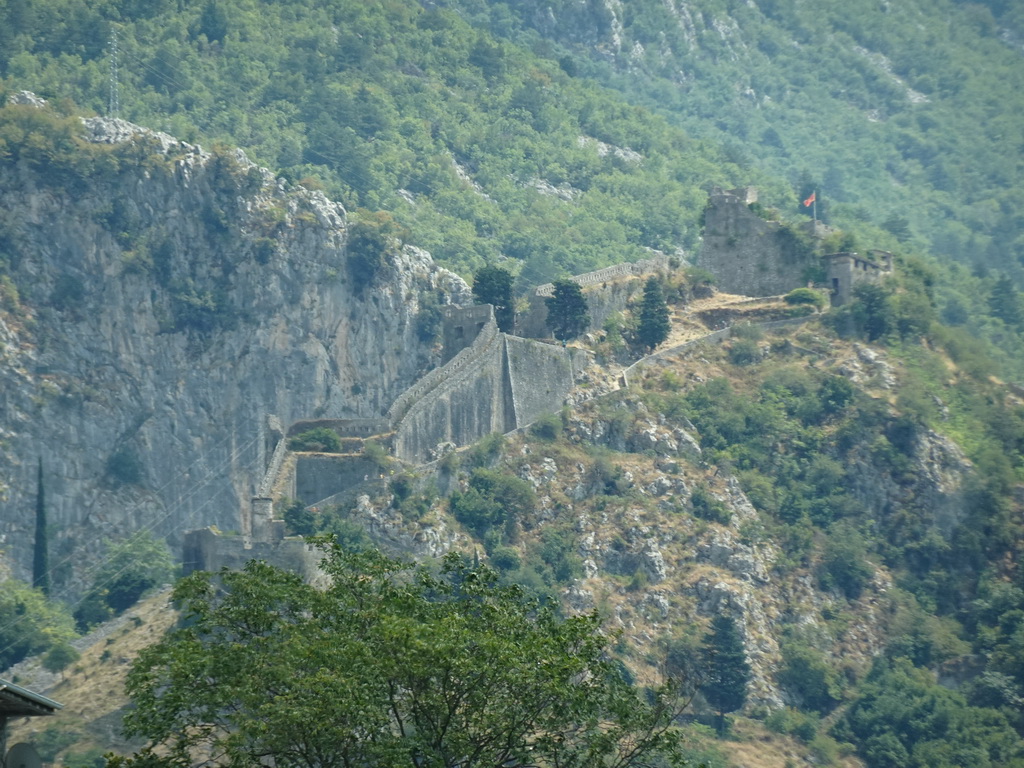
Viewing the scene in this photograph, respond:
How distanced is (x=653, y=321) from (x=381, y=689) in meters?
59.8

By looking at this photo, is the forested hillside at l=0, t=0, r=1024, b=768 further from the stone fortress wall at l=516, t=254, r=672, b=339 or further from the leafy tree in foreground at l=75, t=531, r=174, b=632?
the stone fortress wall at l=516, t=254, r=672, b=339

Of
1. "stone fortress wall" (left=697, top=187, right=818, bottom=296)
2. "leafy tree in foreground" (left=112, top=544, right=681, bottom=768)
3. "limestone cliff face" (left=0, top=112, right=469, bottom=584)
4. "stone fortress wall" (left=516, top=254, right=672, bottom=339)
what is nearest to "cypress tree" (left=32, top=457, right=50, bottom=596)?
"limestone cliff face" (left=0, top=112, right=469, bottom=584)

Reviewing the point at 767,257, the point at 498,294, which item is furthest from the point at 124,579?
the point at 767,257

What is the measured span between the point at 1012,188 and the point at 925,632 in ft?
354

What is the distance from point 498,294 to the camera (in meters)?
99.9

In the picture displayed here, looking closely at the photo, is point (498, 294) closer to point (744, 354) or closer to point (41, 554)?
point (744, 354)

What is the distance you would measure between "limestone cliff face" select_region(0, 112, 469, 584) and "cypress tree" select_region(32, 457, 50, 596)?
4.96 ft

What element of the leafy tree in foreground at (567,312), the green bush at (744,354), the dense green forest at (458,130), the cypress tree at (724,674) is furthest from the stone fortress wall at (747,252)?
the cypress tree at (724,674)

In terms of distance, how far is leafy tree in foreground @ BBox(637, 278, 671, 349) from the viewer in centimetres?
10006

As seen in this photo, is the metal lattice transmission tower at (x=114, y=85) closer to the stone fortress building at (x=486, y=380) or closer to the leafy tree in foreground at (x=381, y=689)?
the stone fortress building at (x=486, y=380)

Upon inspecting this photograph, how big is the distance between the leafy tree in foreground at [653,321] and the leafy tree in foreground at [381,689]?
55695 mm

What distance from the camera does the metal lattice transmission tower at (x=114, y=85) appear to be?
132 meters

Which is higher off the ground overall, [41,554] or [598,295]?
[598,295]

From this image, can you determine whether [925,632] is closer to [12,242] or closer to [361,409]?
[361,409]
